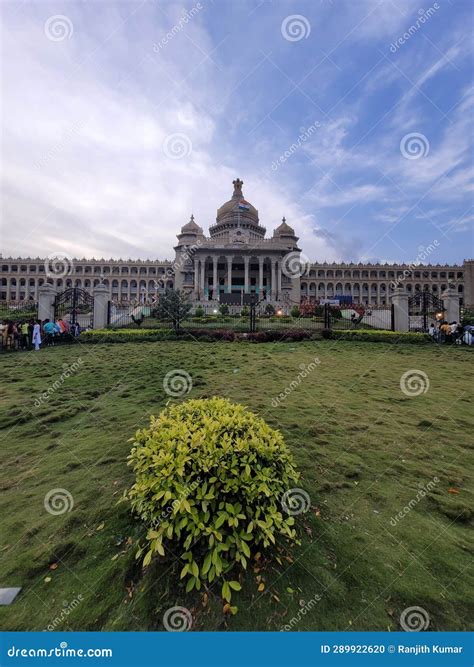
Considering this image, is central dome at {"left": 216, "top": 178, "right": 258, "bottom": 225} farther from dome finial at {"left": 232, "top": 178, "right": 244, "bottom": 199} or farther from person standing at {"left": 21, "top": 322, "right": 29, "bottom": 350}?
person standing at {"left": 21, "top": 322, "right": 29, "bottom": 350}

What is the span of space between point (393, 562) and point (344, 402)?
3.86 metres

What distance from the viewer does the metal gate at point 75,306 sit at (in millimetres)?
16503

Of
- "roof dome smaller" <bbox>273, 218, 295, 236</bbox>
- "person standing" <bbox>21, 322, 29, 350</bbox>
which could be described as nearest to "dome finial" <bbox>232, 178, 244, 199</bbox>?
"roof dome smaller" <bbox>273, 218, 295, 236</bbox>

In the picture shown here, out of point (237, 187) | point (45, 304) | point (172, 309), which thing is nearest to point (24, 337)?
point (45, 304)

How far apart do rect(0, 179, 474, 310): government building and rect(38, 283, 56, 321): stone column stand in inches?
1501

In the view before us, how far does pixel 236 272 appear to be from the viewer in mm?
58938

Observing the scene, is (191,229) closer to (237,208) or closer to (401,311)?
(237,208)

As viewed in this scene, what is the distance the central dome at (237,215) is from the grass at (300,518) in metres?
57.9

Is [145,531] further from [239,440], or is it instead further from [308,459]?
[308,459]

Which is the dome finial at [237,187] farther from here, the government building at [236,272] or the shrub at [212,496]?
the shrub at [212,496]

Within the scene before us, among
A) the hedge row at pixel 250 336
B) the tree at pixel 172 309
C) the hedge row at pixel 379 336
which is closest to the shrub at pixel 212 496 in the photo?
the hedge row at pixel 250 336

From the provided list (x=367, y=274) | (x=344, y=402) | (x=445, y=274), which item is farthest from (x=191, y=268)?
(x=445, y=274)

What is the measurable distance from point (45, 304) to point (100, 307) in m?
3.23

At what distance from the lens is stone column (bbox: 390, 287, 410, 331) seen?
19.2 metres
